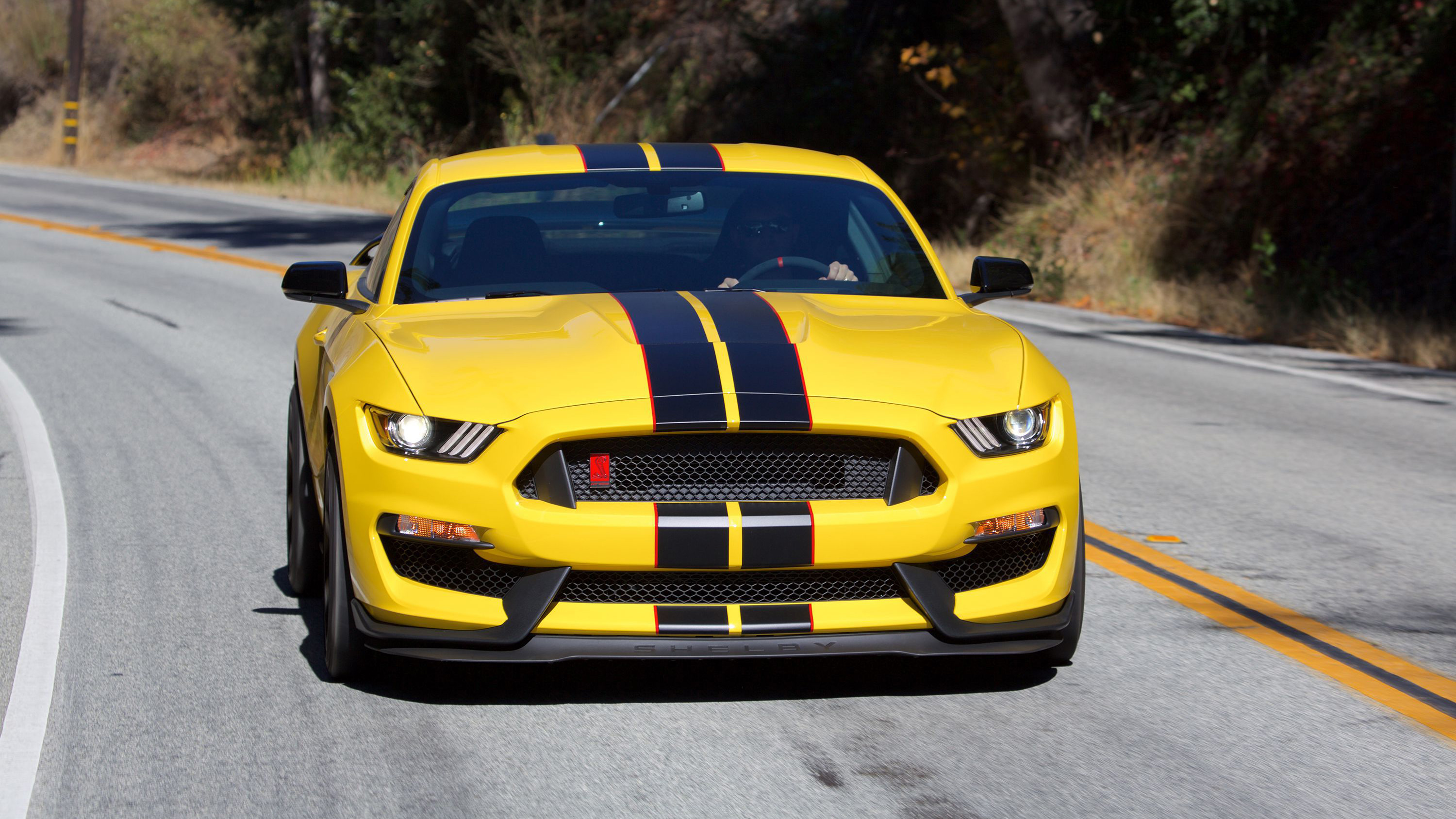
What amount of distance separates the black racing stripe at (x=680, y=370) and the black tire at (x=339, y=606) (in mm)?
930

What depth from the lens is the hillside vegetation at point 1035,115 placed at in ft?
53.4

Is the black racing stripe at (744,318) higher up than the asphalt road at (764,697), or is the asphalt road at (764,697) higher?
the black racing stripe at (744,318)

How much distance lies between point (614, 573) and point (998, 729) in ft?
3.57

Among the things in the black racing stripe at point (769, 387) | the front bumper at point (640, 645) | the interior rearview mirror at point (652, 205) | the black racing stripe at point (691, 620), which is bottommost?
the front bumper at point (640, 645)

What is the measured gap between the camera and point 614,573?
14.7ft

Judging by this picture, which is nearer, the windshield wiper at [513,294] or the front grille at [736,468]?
the front grille at [736,468]

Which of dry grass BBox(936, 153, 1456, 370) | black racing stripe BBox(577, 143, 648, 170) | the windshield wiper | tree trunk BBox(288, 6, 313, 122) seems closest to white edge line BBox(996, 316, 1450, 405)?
dry grass BBox(936, 153, 1456, 370)

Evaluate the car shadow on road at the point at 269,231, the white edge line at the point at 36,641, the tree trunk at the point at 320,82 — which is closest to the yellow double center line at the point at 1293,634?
the white edge line at the point at 36,641

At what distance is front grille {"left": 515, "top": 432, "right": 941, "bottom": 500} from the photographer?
14.7 feet

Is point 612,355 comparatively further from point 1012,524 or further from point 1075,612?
point 1075,612

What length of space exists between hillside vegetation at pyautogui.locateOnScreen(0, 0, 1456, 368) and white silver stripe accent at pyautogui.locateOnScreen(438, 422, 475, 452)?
1013cm

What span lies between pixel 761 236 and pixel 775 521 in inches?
71.9

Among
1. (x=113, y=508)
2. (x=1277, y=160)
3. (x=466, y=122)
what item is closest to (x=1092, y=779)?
(x=113, y=508)

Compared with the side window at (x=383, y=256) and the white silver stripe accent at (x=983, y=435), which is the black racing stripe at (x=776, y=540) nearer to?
the white silver stripe accent at (x=983, y=435)
